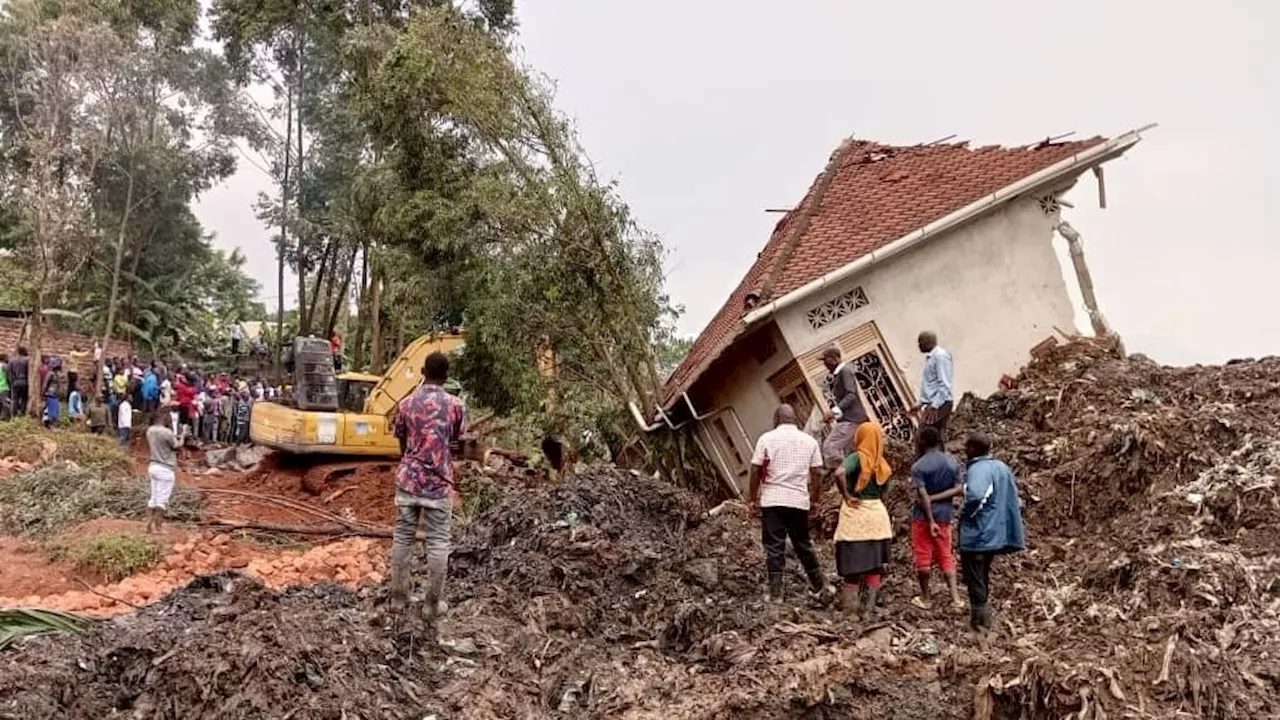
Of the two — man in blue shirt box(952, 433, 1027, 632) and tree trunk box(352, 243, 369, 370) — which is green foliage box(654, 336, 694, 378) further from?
tree trunk box(352, 243, 369, 370)

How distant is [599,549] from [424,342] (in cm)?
913

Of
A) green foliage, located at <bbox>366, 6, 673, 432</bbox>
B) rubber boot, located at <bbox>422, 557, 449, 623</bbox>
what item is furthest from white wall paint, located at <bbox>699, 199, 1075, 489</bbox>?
rubber boot, located at <bbox>422, 557, 449, 623</bbox>

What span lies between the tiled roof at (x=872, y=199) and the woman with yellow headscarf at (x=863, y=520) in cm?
445

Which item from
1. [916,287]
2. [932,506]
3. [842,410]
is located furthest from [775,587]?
[916,287]

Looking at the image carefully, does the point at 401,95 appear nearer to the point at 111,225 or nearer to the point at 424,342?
the point at 424,342

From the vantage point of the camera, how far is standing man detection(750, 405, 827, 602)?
24.1 ft

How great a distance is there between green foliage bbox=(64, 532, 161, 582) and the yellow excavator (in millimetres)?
5684

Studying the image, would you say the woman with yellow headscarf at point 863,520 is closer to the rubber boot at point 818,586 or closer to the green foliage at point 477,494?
the rubber boot at point 818,586

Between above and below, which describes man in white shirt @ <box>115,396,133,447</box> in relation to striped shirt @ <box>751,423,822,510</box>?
above

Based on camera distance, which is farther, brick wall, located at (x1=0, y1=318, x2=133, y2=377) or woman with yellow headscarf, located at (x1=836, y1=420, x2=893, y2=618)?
brick wall, located at (x1=0, y1=318, x2=133, y2=377)

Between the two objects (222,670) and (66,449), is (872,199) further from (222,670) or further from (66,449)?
(66,449)

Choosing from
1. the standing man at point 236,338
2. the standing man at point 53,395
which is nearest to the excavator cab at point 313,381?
the standing man at point 53,395

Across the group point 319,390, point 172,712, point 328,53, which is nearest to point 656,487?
point 172,712

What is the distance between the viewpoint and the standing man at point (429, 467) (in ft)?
21.2
